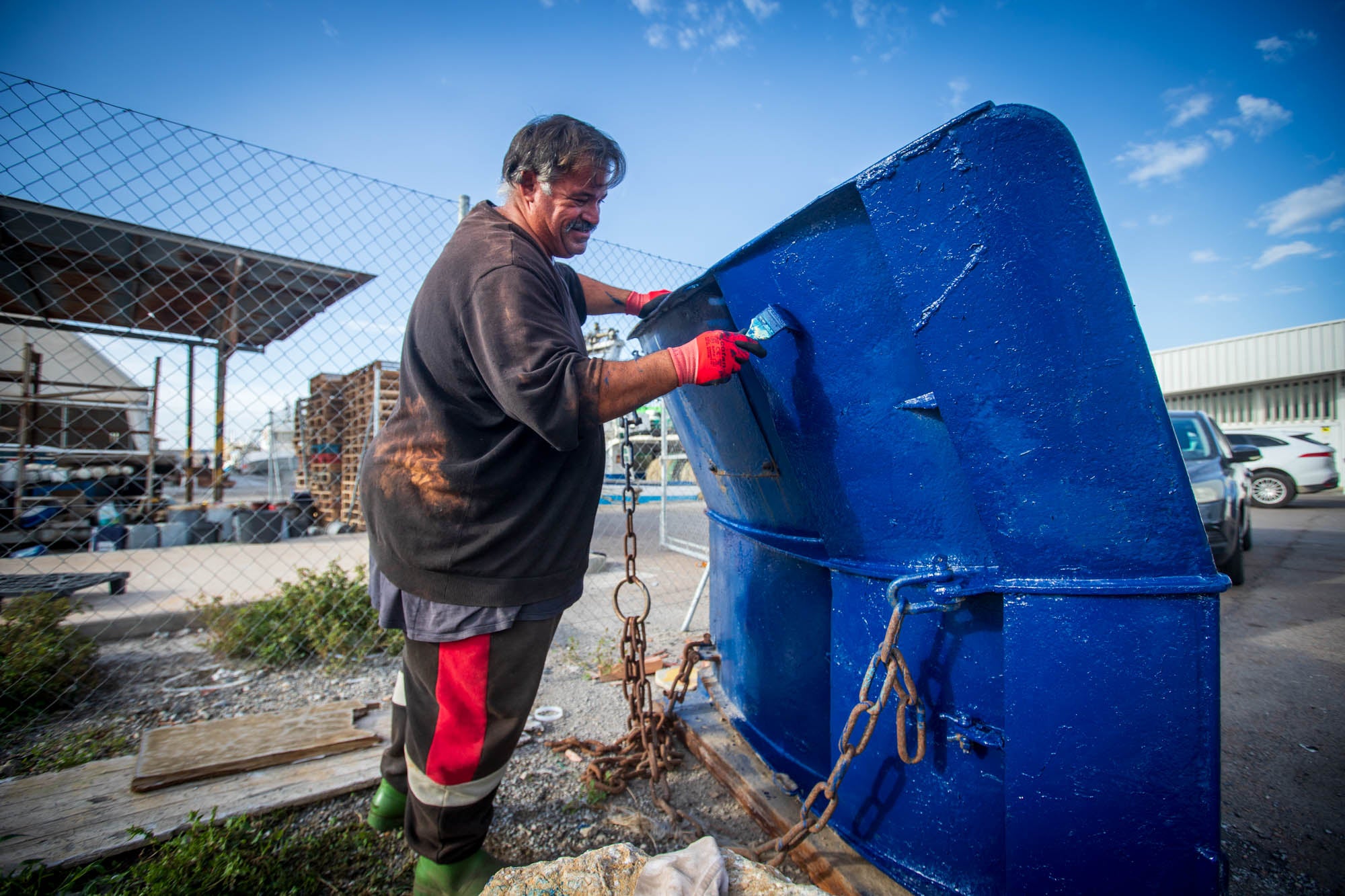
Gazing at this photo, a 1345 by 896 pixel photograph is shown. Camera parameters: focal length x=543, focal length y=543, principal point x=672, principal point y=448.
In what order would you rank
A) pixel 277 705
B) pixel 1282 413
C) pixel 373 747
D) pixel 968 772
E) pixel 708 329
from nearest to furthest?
pixel 968 772 < pixel 708 329 < pixel 373 747 < pixel 277 705 < pixel 1282 413

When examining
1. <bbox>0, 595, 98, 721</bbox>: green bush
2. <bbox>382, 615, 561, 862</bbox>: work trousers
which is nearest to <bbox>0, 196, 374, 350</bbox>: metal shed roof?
<bbox>0, 595, 98, 721</bbox>: green bush

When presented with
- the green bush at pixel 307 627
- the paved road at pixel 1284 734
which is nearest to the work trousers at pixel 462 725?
the paved road at pixel 1284 734

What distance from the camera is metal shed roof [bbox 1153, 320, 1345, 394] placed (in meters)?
19.7

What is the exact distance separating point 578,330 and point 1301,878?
281 centimetres

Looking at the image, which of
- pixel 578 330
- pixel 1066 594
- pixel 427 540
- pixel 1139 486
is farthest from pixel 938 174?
pixel 427 540

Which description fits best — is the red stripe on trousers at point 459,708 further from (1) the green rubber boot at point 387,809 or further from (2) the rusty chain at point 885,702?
(2) the rusty chain at point 885,702

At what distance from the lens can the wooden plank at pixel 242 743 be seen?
2.04 metres

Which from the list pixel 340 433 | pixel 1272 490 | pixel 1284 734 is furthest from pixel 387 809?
pixel 1272 490

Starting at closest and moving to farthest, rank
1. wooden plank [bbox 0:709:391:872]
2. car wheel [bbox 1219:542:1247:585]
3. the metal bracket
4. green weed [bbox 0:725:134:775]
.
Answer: the metal bracket < wooden plank [bbox 0:709:391:872] < green weed [bbox 0:725:134:775] < car wheel [bbox 1219:542:1247:585]

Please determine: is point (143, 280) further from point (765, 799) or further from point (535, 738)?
point (765, 799)

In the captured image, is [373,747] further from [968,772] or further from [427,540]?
[968,772]

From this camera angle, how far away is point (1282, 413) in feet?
67.9

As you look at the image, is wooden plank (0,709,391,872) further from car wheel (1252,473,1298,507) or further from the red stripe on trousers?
car wheel (1252,473,1298,507)

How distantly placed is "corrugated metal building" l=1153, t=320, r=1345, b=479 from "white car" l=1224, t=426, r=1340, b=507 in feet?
23.4
